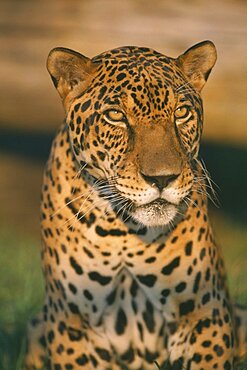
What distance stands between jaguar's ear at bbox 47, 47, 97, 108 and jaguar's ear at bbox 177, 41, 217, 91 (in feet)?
1.72

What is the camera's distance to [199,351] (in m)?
6.05

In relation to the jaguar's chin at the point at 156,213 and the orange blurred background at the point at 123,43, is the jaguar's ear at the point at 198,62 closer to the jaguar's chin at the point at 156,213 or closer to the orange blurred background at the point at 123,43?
the jaguar's chin at the point at 156,213

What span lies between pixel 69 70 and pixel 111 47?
397cm

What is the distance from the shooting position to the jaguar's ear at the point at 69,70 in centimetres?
564

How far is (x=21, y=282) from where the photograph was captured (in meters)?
8.34

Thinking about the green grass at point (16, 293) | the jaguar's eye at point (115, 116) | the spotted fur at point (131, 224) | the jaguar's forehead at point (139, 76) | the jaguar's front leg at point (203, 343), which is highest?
the jaguar's forehead at point (139, 76)

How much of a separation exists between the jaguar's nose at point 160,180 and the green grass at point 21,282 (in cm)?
163

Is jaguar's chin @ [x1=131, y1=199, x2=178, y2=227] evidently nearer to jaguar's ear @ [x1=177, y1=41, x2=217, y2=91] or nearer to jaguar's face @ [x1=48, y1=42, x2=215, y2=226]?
jaguar's face @ [x1=48, y1=42, x2=215, y2=226]

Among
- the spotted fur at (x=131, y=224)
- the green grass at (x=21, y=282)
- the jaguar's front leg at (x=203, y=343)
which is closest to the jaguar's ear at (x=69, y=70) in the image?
the spotted fur at (x=131, y=224)

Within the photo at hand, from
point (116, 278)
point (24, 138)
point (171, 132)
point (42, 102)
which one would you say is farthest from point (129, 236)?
point (24, 138)

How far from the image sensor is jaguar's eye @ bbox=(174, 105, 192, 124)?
18.1 ft

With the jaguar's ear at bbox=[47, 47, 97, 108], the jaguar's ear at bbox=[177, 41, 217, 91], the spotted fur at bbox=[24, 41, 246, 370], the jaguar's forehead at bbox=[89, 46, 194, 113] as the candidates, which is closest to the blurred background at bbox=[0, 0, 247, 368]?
the spotted fur at bbox=[24, 41, 246, 370]

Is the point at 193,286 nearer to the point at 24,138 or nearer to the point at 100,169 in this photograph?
the point at 100,169

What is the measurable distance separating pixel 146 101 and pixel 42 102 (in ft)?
16.4
